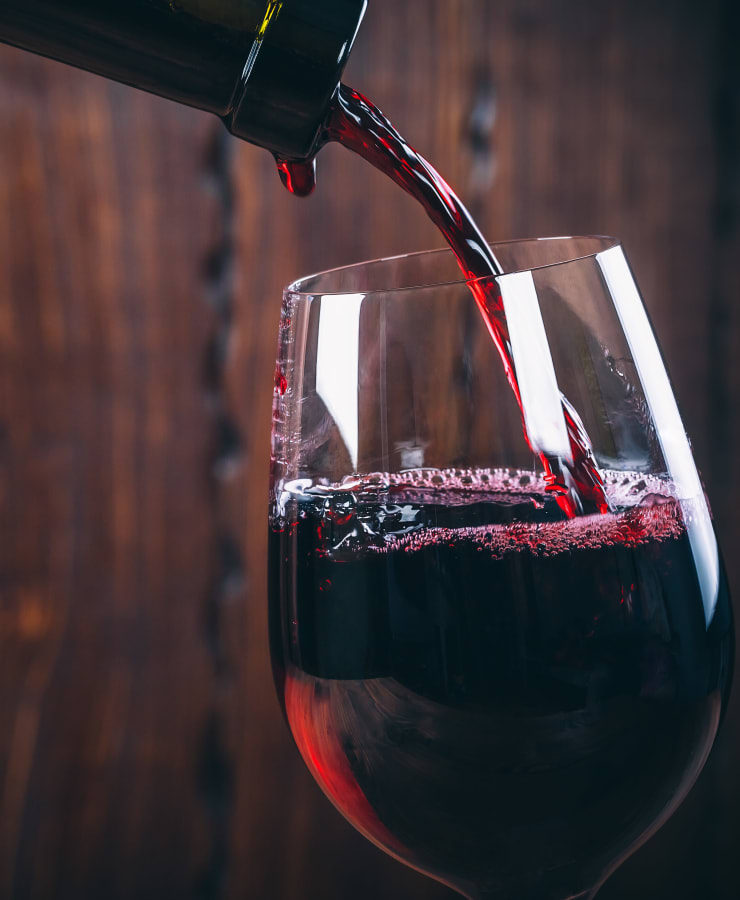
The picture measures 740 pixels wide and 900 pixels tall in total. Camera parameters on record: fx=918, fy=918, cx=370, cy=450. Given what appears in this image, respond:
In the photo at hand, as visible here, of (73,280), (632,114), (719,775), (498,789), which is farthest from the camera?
(719,775)

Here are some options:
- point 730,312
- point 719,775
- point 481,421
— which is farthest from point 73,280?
point 719,775

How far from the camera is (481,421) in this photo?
0.42 meters

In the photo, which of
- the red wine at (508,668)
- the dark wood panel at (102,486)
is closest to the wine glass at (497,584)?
the red wine at (508,668)

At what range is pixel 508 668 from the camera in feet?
1.18

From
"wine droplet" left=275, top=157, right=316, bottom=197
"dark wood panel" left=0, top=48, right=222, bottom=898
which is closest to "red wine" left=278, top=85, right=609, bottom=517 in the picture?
"wine droplet" left=275, top=157, right=316, bottom=197

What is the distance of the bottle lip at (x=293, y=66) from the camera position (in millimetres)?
352

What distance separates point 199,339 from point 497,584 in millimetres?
541

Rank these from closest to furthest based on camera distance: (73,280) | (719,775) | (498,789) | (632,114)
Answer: (498,789) → (73,280) → (632,114) → (719,775)

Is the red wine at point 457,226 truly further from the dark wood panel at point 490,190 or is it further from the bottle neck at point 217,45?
the dark wood panel at point 490,190

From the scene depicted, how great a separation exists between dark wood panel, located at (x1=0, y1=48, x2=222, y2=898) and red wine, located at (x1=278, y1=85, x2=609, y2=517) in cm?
43

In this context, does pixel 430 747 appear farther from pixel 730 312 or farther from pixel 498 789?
pixel 730 312

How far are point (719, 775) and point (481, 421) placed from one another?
79cm

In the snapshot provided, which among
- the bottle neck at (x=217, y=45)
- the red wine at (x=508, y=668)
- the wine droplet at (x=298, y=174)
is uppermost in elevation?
the bottle neck at (x=217, y=45)

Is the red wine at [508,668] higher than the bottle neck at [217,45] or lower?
lower
